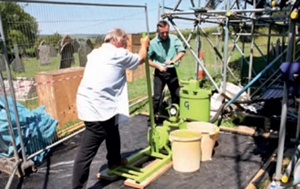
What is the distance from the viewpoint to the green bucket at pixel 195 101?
473 centimetres

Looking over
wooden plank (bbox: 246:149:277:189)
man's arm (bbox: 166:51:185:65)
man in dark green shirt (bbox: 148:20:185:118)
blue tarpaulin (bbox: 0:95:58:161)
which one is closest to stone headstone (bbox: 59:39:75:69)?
blue tarpaulin (bbox: 0:95:58:161)

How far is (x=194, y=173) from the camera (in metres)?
3.56

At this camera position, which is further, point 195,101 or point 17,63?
point 195,101

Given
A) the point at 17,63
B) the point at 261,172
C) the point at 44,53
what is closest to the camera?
the point at 261,172

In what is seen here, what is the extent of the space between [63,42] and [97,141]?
2499mm

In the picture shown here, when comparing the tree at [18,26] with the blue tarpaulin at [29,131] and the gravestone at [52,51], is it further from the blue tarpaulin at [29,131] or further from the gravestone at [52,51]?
the blue tarpaulin at [29,131]

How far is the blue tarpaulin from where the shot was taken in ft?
12.3

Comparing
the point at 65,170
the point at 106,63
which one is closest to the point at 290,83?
the point at 106,63

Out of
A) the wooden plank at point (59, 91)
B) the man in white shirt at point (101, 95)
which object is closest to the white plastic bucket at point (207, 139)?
the man in white shirt at point (101, 95)

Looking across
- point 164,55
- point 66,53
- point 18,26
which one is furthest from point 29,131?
point 164,55

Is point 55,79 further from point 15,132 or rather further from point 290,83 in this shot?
point 290,83

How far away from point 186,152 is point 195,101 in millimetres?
1425

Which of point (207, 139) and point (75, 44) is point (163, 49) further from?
point (207, 139)

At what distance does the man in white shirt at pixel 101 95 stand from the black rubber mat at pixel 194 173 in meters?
0.58
